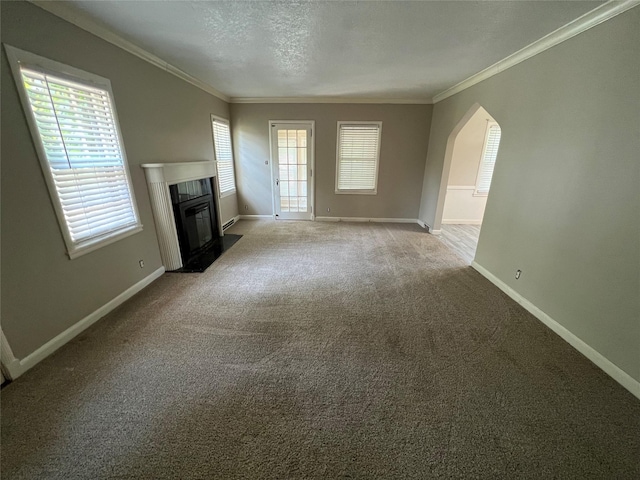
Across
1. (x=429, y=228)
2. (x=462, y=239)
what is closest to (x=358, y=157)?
(x=429, y=228)

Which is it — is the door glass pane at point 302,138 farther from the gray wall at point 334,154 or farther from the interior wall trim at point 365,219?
the interior wall trim at point 365,219

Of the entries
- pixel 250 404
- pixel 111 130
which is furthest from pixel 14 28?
pixel 250 404

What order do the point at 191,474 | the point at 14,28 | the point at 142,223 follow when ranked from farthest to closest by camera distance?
the point at 142,223, the point at 14,28, the point at 191,474

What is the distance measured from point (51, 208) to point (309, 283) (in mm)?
2403

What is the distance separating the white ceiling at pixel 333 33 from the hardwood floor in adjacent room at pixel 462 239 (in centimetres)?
261

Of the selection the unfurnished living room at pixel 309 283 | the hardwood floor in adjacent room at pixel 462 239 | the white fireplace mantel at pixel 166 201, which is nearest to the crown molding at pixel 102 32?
the unfurnished living room at pixel 309 283

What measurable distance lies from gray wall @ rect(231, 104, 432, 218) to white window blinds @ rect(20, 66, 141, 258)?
325cm

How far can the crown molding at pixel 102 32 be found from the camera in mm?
1834

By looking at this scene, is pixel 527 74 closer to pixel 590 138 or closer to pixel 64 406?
pixel 590 138

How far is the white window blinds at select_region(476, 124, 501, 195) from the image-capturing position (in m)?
5.16

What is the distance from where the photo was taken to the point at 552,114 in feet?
7.59

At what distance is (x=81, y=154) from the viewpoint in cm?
211

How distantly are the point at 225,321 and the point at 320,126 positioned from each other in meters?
4.45

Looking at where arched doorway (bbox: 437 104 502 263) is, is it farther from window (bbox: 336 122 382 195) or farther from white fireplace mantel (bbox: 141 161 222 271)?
white fireplace mantel (bbox: 141 161 222 271)
